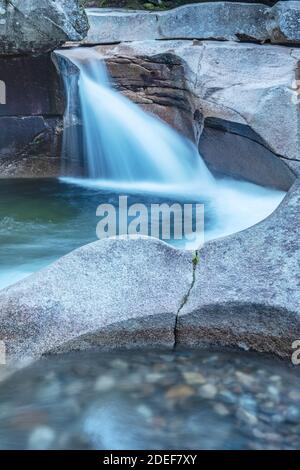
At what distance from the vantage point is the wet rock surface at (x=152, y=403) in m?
2.60

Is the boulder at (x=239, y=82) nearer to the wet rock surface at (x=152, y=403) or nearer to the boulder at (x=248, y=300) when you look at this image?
the boulder at (x=248, y=300)

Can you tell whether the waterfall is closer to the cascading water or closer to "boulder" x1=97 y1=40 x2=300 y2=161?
the cascading water

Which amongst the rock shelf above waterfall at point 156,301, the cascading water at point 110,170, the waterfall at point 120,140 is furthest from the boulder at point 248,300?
the waterfall at point 120,140

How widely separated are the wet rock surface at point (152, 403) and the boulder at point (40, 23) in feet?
15.4

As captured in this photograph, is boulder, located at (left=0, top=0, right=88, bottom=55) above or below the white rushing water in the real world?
above

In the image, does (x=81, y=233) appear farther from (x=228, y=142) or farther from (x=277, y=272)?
(x=277, y=272)

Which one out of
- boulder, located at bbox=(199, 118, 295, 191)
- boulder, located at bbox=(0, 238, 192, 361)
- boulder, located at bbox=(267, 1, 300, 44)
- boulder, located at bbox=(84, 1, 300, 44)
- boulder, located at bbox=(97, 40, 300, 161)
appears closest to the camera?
boulder, located at bbox=(0, 238, 192, 361)

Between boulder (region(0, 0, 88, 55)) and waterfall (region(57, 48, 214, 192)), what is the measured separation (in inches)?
40.3

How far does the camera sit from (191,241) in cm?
528

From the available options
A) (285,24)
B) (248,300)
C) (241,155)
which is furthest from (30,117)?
(248,300)

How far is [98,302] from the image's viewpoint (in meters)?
3.34

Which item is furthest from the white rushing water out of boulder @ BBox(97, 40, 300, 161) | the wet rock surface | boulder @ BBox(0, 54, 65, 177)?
the wet rock surface

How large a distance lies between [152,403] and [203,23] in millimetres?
6949

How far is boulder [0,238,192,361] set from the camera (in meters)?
3.21
